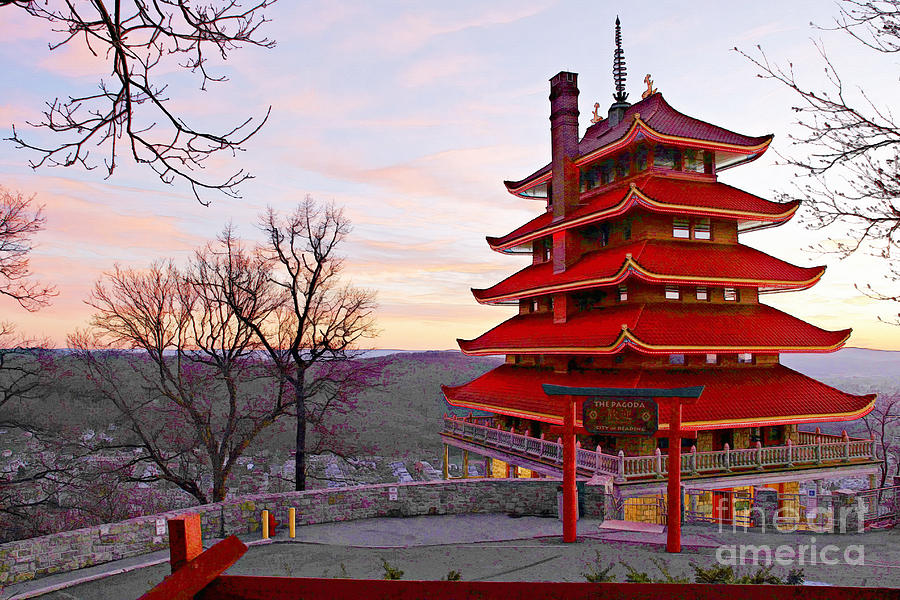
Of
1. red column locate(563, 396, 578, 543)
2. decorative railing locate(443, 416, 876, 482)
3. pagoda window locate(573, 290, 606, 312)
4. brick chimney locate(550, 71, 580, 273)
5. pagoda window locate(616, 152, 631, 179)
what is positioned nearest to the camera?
red column locate(563, 396, 578, 543)

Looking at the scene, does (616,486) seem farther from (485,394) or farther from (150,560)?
(150,560)

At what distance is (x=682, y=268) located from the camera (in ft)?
84.8

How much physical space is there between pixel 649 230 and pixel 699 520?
1276 cm

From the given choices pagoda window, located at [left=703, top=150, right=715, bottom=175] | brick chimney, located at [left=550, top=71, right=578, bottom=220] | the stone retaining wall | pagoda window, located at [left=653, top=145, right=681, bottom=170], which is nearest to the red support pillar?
the stone retaining wall

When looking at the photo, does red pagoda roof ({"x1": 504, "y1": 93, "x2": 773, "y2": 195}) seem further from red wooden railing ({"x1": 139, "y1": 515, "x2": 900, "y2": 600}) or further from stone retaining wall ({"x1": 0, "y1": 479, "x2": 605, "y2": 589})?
red wooden railing ({"x1": 139, "y1": 515, "x2": 900, "y2": 600})

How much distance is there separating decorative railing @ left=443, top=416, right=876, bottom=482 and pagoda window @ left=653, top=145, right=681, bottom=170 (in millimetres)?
13681

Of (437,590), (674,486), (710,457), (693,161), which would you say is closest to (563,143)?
(693,161)

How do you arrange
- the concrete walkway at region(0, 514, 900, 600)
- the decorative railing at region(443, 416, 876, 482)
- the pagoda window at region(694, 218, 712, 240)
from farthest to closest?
the pagoda window at region(694, 218, 712, 240) → the decorative railing at region(443, 416, 876, 482) → the concrete walkway at region(0, 514, 900, 600)

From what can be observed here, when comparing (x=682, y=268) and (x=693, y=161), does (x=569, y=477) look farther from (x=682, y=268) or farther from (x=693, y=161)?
(x=693, y=161)

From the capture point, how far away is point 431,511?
21.2m

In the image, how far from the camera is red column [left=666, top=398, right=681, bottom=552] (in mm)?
15594

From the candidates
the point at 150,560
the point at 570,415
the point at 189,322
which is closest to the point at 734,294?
the point at 570,415

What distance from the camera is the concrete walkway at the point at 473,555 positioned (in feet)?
45.7

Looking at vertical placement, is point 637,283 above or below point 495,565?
above
